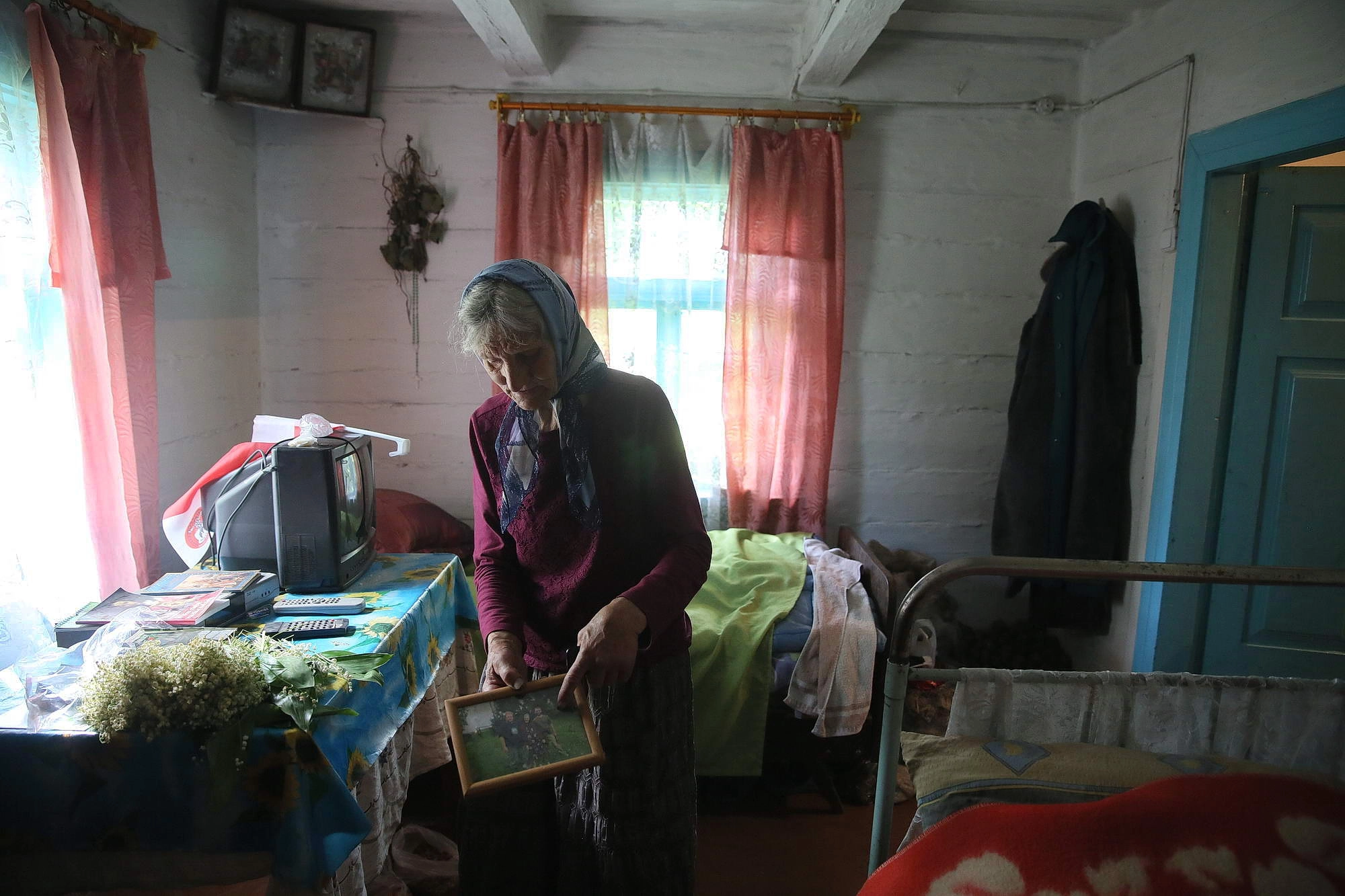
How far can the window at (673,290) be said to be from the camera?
2926mm

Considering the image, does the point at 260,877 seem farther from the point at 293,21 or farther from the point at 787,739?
the point at 293,21

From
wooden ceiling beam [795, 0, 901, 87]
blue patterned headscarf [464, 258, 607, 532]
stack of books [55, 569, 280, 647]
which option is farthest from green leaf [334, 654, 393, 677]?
wooden ceiling beam [795, 0, 901, 87]

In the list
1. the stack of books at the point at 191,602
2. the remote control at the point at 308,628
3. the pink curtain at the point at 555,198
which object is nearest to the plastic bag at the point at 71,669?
the stack of books at the point at 191,602

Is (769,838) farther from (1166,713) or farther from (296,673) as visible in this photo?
(296,673)

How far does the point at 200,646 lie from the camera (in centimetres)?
119

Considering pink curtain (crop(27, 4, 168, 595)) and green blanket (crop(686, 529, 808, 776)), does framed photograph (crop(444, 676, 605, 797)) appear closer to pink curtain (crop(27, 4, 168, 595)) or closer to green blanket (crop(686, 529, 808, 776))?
green blanket (crop(686, 529, 808, 776))

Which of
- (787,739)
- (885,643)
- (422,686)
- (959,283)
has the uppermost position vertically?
(959,283)

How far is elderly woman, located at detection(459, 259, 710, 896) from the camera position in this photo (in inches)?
48.3

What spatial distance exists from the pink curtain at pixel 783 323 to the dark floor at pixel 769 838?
108 cm

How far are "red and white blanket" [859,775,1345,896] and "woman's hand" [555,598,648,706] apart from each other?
19.5 inches

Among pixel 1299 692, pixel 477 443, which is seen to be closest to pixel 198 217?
pixel 477 443

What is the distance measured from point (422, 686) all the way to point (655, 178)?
2088 mm

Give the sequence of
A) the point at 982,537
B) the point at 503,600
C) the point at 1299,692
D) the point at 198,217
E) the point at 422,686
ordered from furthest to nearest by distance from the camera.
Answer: the point at 982,537, the point at 198,217, the point at 422,686, the point at 503,600, the point at 1299,692

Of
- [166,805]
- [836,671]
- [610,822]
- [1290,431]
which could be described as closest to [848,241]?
[1290,431]
